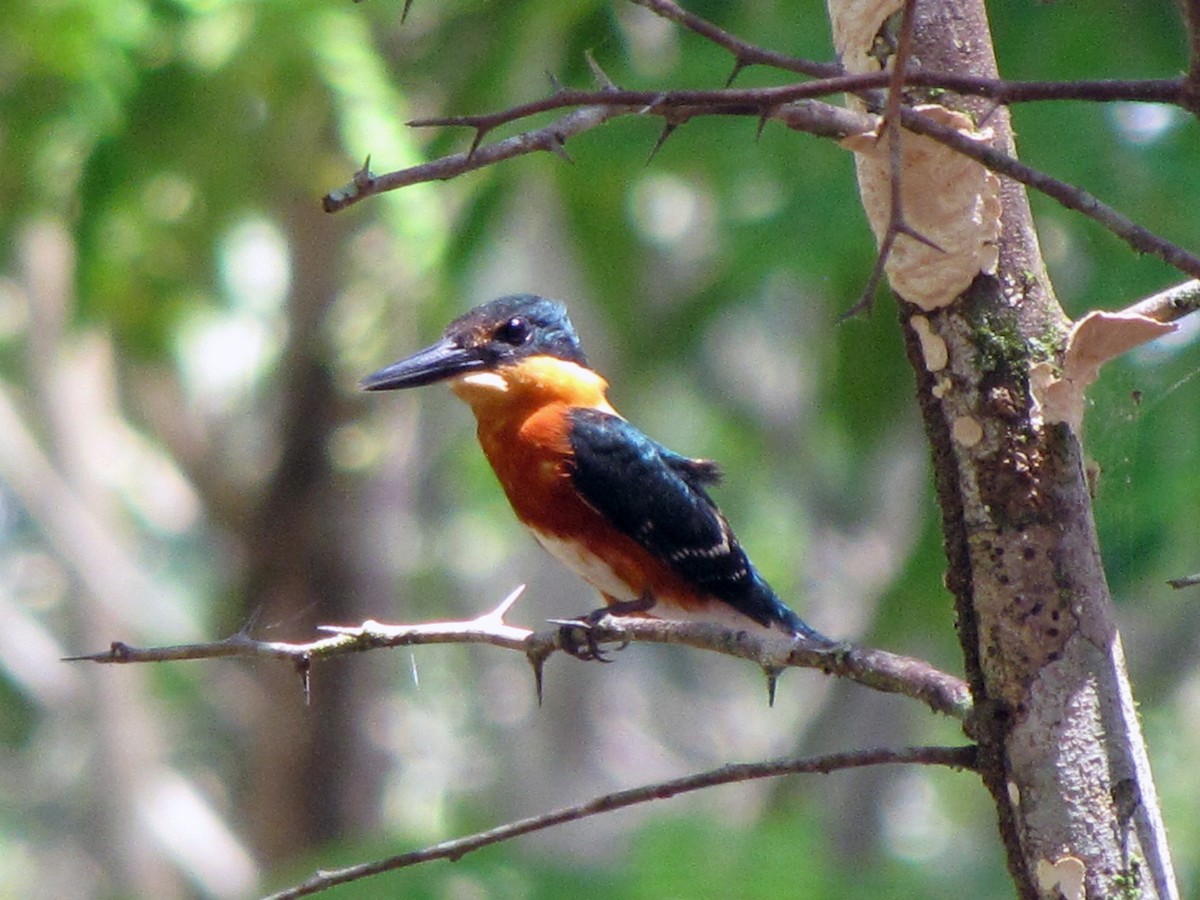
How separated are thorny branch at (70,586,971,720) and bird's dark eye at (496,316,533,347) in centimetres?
181

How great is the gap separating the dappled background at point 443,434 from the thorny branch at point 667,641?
94mm

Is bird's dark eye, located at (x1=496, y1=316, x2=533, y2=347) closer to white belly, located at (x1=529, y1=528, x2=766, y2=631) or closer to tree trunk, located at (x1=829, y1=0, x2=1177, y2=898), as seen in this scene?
white belly, located at (x1=529, y1=528, x2=766, y2=631)

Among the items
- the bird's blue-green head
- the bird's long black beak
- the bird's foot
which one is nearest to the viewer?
the bird's foot

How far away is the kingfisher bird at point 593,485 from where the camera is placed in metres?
3.92

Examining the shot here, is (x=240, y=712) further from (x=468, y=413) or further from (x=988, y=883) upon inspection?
(x=988, y=883)

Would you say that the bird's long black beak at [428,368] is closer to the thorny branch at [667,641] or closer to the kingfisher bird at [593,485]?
the kingfisher bird at [593,485]

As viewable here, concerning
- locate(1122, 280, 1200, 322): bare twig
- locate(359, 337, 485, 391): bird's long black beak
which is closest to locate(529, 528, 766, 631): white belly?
locate(359, 337, 485, 391): bird's long black beak

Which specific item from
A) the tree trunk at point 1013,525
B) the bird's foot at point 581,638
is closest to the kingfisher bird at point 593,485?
the bird's foot at point 581,638

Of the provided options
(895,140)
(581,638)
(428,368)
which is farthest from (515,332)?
(895,140)

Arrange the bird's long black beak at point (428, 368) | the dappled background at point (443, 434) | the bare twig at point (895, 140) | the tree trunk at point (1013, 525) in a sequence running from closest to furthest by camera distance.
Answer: the bare twig at point (895, 140) < the tree trunk at point (1013, 525) < the bird's long black beak at point (428, 368) < the dappled background at point (443, 434)

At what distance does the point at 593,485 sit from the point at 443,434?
662 cm

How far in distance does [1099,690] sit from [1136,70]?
2515 millimetres

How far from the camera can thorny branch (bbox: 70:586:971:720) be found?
180cm

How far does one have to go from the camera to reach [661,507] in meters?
3.98
